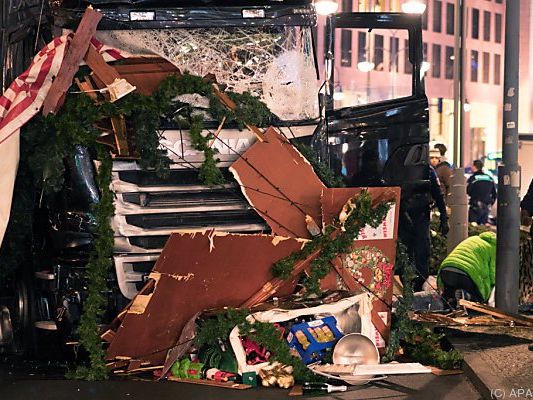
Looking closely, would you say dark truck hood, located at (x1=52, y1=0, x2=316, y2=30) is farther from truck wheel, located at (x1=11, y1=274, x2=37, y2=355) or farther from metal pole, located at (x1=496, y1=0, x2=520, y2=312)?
metal pole, located at (x1=496, y1=0, x2=520, y2=312)

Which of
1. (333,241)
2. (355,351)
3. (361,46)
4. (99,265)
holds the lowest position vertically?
(355,351)

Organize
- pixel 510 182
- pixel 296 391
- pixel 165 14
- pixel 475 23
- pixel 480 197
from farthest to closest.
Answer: pixel 475 23 < pixel 480 197 < pixel 510 182 < pixel 165 14 < pixel 296 391

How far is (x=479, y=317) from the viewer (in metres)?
9.86

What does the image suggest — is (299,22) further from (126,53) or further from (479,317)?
(479,317)

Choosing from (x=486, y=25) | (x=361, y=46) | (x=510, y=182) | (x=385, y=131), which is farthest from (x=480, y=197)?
(x=486, y=25)

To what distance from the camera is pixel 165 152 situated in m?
8.52

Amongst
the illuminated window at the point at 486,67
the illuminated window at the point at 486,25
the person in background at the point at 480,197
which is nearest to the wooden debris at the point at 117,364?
the person in background at the point at 480,197

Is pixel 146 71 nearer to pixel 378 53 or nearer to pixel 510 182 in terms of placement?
pixel 510 182

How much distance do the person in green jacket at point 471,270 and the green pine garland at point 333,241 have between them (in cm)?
235

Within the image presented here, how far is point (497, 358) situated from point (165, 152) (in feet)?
10.4

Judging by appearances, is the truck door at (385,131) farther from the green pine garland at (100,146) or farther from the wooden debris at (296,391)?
the wooden debris at (296,391)

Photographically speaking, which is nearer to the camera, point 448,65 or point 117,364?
point 117,364

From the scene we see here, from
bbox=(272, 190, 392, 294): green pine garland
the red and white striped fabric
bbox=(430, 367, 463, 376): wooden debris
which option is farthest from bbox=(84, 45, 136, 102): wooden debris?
bbox=(430, 367, 463, 376): wooden debris

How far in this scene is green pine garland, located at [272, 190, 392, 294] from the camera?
848cm
